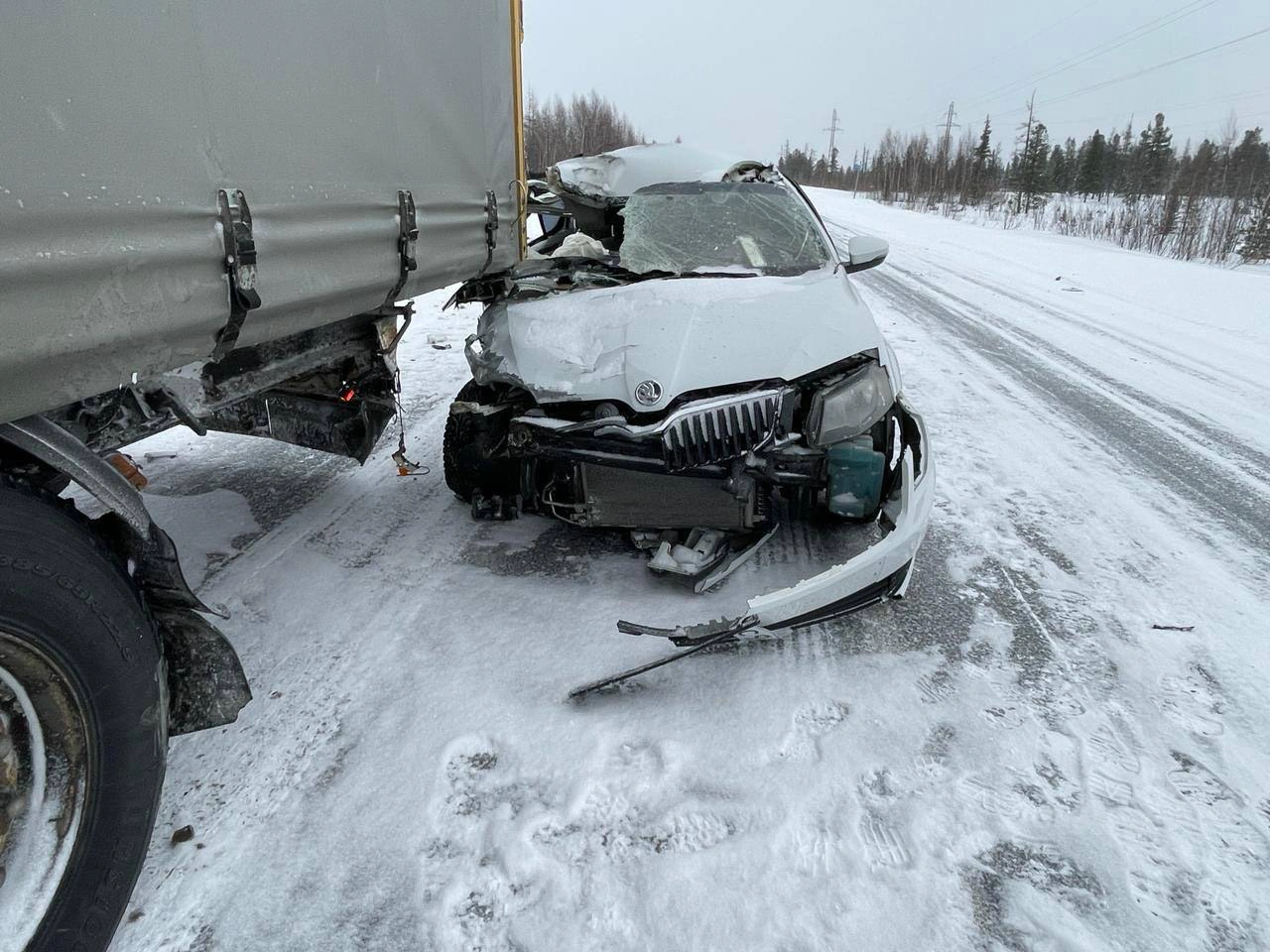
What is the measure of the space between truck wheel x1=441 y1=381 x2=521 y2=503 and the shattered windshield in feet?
3.66

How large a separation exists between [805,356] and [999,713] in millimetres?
1501

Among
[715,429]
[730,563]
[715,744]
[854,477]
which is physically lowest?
[715,744]

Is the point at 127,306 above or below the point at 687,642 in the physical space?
above

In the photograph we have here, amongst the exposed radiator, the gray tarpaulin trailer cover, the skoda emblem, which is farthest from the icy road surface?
the gray tarpaulin trailer cover

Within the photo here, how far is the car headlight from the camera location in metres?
2.92

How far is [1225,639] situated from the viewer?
2812 millimetres

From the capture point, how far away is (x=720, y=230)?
13.5ft

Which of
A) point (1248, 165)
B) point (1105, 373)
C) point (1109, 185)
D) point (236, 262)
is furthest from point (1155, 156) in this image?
point (236, 262)

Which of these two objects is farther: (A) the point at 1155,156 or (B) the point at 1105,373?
(A) the point at 1155,156

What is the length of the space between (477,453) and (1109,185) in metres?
61.8

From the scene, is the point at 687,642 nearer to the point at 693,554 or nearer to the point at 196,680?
the point at 693,554

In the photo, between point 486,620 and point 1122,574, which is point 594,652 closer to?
point 486,620

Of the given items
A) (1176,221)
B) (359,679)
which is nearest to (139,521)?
(359,679)

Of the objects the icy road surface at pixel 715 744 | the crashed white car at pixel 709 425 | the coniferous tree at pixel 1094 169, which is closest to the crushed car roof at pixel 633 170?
the crashed white car at pixel 709 425
